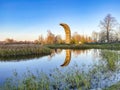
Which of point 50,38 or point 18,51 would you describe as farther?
point 50,38

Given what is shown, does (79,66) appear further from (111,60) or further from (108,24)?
(108,24)

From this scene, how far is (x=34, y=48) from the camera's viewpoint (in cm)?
2825

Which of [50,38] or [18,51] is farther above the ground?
[50,38]

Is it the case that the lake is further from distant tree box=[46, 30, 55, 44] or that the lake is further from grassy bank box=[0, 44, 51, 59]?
distant tree box=[46, 30, 55, 44]

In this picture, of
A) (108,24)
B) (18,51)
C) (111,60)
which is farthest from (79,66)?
(108,24)

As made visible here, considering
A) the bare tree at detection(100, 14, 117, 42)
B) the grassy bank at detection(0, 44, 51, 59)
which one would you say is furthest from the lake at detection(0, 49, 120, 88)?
the bare tree at detection(100, 14, 117, 42)

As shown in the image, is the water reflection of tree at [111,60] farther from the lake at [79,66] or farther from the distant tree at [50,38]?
the distant tree at [50,38]

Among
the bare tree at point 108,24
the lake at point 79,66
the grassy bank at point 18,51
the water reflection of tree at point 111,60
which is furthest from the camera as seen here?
the bare tree at point 108,24

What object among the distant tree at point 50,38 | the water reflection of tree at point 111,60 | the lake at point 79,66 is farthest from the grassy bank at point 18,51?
the distant tree at point 50,38

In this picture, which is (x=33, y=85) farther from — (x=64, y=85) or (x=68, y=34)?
(x=68, y=34)

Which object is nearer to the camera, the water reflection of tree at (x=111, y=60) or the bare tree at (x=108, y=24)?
the water reflection of tree at (x=111, y=60)

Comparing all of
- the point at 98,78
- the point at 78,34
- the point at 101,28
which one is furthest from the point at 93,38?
the point at 98,78

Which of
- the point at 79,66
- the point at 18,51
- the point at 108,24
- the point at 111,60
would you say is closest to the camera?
the point at 79,66

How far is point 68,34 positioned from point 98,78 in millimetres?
57767
